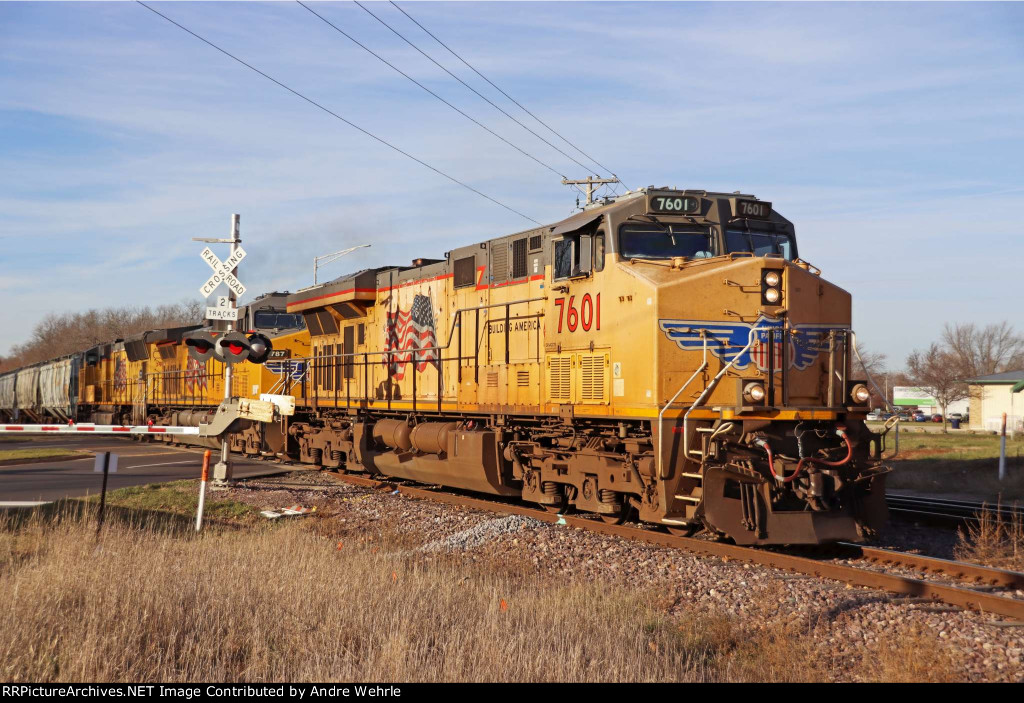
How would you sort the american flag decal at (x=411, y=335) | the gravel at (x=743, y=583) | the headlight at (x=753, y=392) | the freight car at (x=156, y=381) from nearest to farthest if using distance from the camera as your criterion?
the gravel at (x=743, y=583) < the headlight at (x=753, y=392) < the american flag decal at (x=411, y=335) < the freight car at (x=156, y=381)

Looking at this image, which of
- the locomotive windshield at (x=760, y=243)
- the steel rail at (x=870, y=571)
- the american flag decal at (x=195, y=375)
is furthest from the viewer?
the american flag decal at (x=195, y=375)

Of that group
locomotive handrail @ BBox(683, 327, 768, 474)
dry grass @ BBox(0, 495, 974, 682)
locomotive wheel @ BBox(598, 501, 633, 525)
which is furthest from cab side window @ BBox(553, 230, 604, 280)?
dry grass @ BBox(0, 495, 974, 682)

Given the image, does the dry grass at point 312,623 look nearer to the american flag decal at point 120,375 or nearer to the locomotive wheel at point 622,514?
the locomotive wheel at point 622,514

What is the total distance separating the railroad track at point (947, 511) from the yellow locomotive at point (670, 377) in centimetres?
239

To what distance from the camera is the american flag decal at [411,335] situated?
51.5 ft

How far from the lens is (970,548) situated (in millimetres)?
9930

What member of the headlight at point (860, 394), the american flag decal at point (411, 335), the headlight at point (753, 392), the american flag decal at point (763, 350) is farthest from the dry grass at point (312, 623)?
the american flag decal at point (411, 335)

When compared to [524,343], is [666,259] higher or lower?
higher

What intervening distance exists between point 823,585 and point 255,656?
5.21 meters

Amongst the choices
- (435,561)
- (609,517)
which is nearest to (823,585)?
(435,561)

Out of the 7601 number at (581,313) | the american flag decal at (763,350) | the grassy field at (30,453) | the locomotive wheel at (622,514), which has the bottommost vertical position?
the grassy field at (30,453)

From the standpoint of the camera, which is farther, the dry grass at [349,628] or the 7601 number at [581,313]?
the 7601 number at [581,313]
